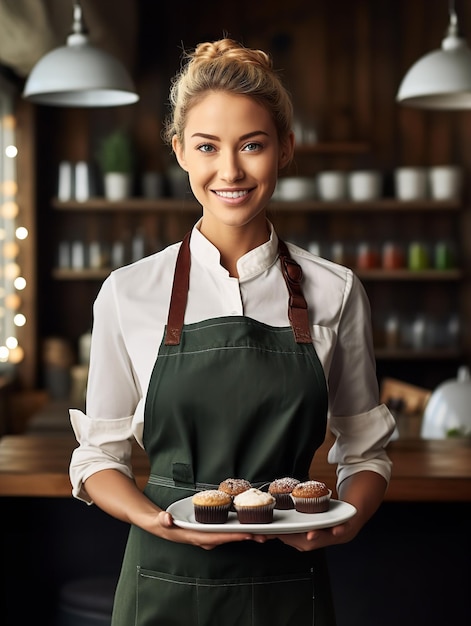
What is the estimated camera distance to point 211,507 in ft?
4.96

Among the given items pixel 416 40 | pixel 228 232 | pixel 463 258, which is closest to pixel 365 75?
pixel 416 40

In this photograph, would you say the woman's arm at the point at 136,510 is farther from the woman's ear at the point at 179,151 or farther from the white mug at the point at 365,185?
the white mug at the point at 365,185

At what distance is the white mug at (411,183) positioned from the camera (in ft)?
21.0

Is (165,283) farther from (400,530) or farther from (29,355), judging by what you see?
(29,355)

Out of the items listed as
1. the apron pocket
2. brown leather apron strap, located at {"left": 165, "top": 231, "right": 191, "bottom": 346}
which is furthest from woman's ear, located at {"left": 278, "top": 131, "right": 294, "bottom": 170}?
the apron pocket

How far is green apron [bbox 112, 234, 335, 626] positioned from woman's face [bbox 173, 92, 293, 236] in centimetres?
17

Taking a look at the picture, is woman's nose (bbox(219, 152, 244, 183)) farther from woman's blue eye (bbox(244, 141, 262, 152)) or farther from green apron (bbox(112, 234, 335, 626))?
green apron (bbox(112, 234, 335, 626))

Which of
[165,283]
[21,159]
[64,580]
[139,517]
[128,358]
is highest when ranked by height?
[21,159]

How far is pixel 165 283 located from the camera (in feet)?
5.66

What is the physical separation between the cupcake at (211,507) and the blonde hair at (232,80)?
579 millimetres

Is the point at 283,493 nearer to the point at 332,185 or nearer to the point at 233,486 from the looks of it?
the point at 233,486

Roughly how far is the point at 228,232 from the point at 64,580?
1781mm

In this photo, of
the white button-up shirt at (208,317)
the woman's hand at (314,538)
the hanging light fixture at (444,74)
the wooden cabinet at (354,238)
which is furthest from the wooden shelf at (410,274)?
the woman's hand at (314,538)

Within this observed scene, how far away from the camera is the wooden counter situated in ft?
9.11
